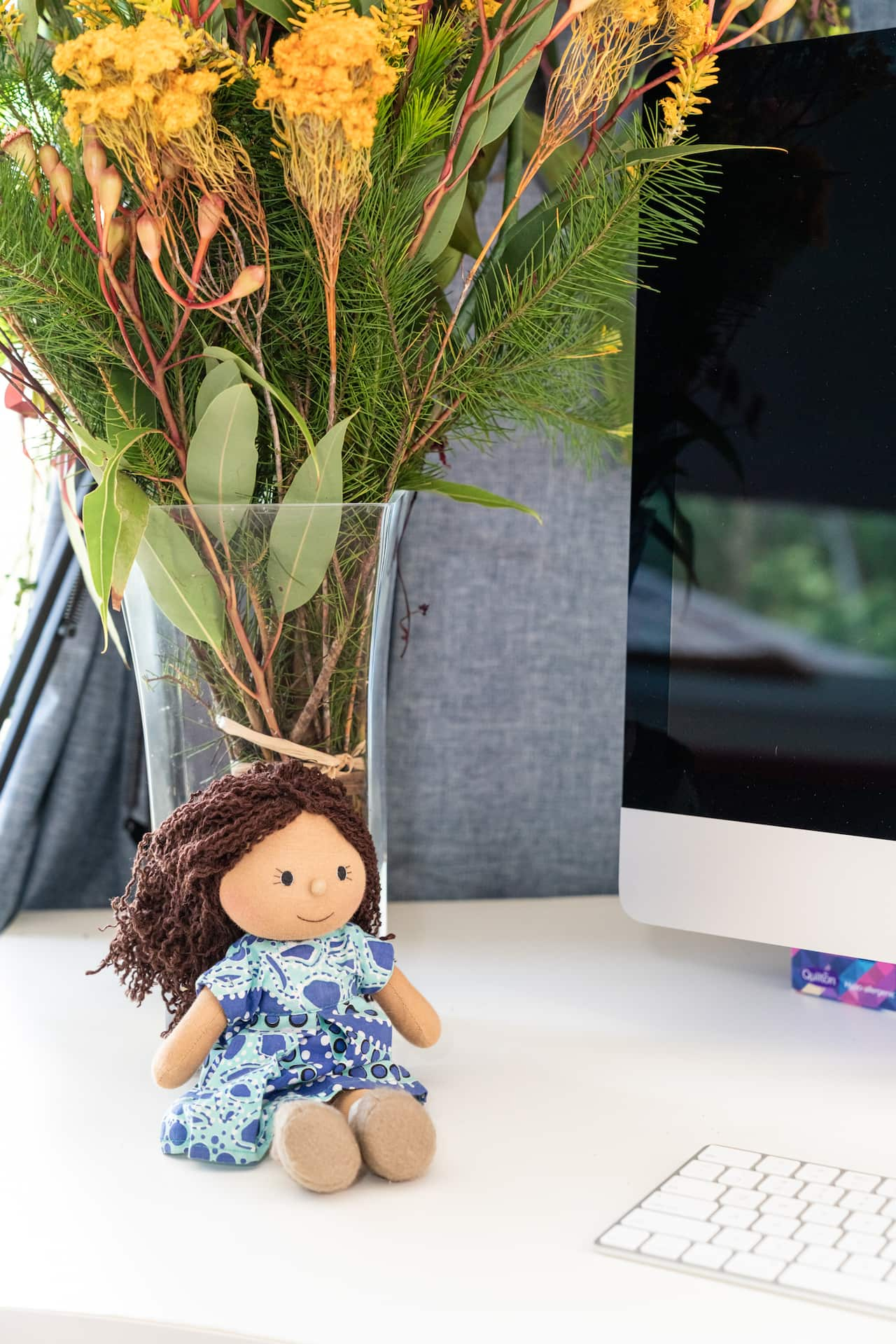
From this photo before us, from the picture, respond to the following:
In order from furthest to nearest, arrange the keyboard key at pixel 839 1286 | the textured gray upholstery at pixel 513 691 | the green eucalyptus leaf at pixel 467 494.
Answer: the textured gray upholstery at pixel 513 691, the green eucalyptus leaf at pixel 467 494, the keyboard key at pixel 839 1286

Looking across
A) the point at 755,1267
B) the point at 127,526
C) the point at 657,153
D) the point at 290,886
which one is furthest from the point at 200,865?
the point at 657,153

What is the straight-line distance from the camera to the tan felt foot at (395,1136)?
42 cm

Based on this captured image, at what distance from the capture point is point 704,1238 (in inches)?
14.8

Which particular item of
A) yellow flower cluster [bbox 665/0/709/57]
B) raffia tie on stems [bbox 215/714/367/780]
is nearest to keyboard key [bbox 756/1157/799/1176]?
raffia tie on stems [bbox 215/714/367/780]

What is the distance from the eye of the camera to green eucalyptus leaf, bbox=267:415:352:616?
50cm

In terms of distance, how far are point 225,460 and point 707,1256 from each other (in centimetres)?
34

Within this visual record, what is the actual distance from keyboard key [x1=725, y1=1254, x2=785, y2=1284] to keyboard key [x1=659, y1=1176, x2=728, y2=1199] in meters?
0.04

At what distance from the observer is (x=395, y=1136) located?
1.37 feet

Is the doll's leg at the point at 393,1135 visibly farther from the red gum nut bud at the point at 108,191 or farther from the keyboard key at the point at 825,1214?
the red gum nut bud at the point at 108,191

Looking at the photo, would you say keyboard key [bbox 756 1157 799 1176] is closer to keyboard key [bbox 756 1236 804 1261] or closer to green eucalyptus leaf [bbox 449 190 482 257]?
keyboard key [bbox 756 1236 804 1261]

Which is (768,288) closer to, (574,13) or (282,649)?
(574,13)

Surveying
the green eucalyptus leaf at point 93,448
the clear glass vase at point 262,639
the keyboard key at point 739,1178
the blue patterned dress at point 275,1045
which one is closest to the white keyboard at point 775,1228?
the keyboard key at point 739,1178

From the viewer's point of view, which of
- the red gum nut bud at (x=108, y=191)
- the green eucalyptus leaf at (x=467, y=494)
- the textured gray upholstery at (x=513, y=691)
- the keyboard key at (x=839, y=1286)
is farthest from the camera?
the textured gray upholstery at (x=513, y=691)

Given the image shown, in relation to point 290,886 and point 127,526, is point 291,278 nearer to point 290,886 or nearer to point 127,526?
point 127,526
